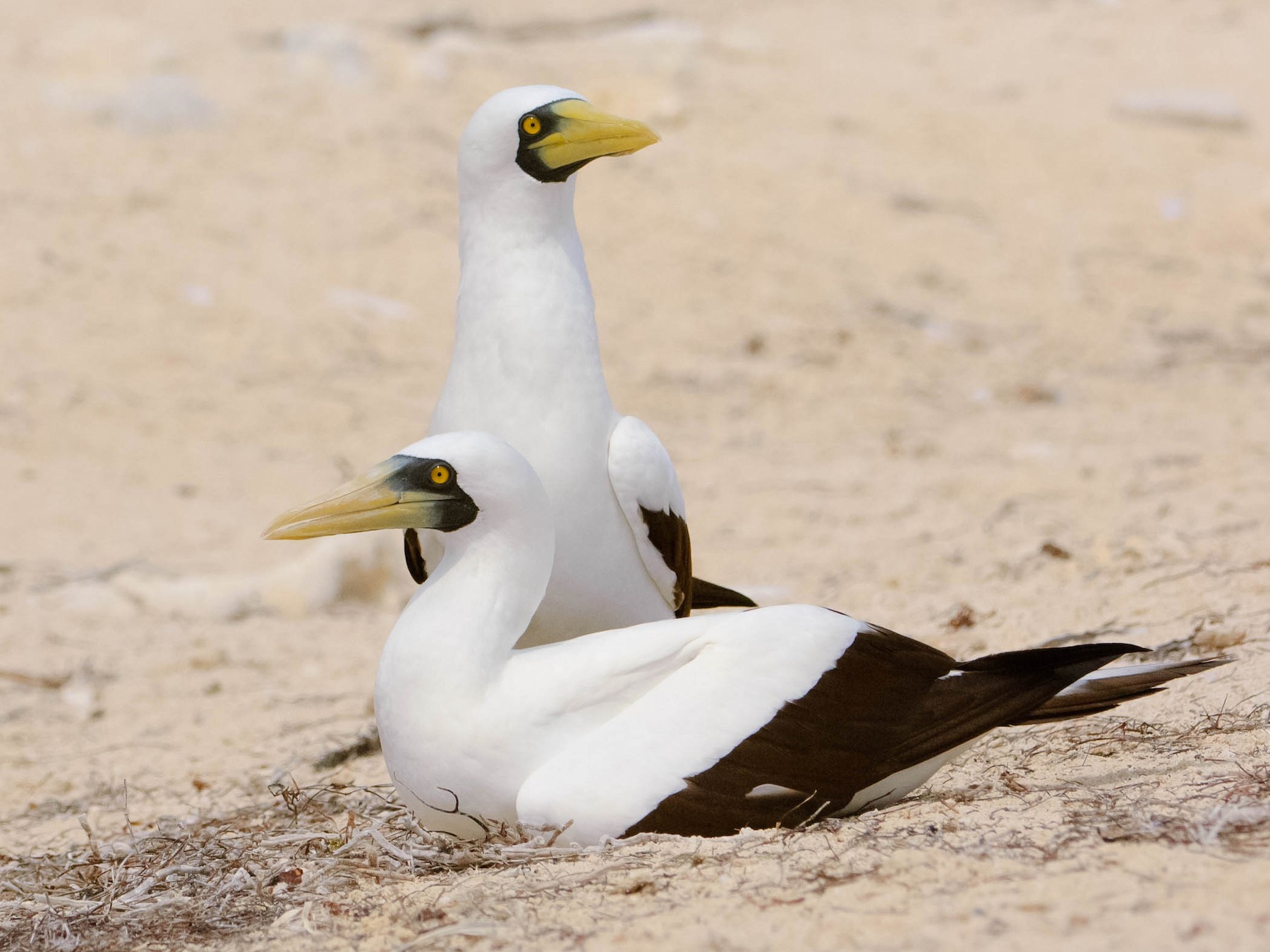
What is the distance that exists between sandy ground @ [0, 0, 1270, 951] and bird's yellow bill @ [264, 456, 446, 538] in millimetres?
820

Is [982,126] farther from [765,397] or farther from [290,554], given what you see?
[290,554]

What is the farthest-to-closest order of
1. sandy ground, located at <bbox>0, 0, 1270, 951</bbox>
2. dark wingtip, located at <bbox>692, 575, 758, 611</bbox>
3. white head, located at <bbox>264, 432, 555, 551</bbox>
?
1. dark wingtip, located at <bbox>692, 575, 758, 611</bbox>
2. white head, located at <bbox>264, 432, 555, 551</bbox>
3. sandy ground, located at <bbox>0, 0, 1270, 951</bbox>

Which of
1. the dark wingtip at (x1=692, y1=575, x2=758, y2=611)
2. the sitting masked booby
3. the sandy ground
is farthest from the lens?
the dark wingtip at (x1=692, y1=575, x2=758, y2=611)

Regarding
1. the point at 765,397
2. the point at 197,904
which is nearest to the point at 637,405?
the point at 765,397

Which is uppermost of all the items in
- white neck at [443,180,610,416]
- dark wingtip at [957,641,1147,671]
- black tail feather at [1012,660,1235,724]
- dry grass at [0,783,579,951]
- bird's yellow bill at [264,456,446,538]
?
white neck at [443,180,610,416]

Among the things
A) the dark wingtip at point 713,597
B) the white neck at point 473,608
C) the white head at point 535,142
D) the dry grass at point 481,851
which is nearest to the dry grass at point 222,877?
the dry grass at point 481,851

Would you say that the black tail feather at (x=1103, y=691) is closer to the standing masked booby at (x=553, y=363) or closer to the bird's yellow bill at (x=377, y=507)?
the standing masked booby at (x=553, y=363)

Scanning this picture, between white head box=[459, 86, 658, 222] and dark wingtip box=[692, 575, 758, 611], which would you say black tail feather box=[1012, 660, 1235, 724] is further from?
white head box=[459, 86, 658, 222]

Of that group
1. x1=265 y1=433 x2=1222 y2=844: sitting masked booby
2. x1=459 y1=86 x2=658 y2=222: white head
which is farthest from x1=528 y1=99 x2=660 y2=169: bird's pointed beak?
x1=265 y1=433 x2=1222 y2=844: sitting masked booby

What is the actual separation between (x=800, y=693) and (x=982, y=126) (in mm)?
10558

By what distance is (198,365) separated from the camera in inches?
356

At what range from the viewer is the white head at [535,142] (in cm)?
399

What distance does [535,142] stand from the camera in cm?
401

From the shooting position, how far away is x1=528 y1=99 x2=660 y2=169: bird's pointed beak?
398cm
